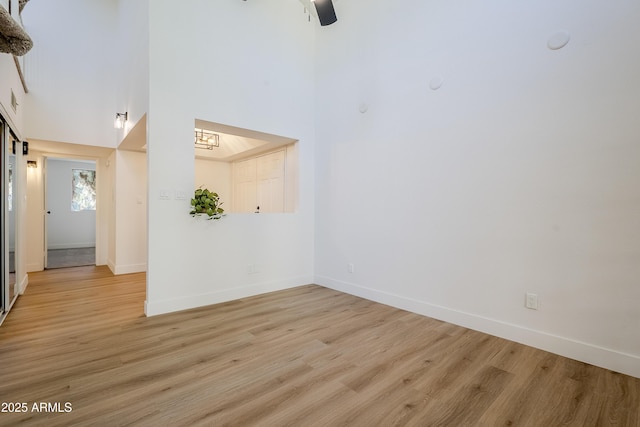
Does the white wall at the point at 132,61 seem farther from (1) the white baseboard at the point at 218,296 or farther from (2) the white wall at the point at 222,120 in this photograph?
(1) the white baseboard at the point at 218,296

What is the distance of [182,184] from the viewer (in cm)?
321

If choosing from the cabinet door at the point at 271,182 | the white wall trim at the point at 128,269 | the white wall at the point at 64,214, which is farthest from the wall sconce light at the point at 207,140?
the white wall at the point at 64,214

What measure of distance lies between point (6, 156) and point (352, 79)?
3942 mm

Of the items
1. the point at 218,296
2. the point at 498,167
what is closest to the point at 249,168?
the point at 218,296

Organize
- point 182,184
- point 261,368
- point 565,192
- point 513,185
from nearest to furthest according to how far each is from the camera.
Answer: point 261,368 → point 565,192 → point 513,185 → point 182,184

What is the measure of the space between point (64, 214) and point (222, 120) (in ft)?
26.2

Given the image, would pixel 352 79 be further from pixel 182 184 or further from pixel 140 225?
pixel 140 225

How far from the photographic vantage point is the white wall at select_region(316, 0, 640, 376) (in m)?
2.07

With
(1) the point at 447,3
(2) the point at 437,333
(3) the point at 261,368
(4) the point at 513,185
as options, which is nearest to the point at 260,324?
(3) the point at 261,368

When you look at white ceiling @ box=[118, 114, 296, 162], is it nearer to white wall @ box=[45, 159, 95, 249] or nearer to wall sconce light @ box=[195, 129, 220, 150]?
wall sconce light @ box=[195, 129, 220, 150]

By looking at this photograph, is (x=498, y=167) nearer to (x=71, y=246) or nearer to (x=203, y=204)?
(x=203, y=204)

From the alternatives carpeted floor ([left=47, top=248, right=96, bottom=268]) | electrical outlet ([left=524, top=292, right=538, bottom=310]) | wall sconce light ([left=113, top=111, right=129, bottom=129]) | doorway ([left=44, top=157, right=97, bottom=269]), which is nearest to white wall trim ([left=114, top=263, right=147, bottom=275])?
carpeted floor ([left=47, top=248, right=96, bottom=268])

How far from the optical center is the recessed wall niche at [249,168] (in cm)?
432

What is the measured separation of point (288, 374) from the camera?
1.96 meters
